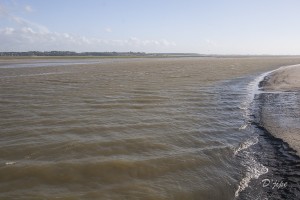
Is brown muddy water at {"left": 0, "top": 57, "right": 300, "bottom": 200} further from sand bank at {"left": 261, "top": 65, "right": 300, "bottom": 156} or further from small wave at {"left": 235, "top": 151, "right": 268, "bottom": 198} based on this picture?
sand bank at {"left": 261, "top": 65, "right": 300, "bottom": 156}

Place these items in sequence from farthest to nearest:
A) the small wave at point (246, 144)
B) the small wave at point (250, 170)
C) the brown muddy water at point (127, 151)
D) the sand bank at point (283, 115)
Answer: the sand bank at point (283, 115) → the small wave at point (246, 144) → the small wave at point (250, 170) → the brown muddy water at point (127, 151)

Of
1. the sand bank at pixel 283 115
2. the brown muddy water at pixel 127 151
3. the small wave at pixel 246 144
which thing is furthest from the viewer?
the sand bank at pixel 283 115

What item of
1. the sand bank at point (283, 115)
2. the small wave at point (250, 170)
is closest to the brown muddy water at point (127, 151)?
the small wave at point (250, 170)

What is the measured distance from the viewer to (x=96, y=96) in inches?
647

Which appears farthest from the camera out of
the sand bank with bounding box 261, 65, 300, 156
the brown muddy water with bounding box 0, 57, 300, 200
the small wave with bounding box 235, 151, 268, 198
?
the sand bank with bounding box 261, 65, 300, 156

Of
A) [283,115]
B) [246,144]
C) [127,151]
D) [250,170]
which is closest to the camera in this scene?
[250,170]

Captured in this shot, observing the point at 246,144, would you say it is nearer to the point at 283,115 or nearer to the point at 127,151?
the point at 127,151

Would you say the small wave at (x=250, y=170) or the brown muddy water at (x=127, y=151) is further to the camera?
the small wave at (x=250, y=170)

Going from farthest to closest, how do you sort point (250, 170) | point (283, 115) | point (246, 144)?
point (283, 115)
point (246, 144)
point (250, 170)

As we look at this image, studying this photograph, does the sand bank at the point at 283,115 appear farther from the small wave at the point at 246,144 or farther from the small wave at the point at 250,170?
the small wave at the point at 250,170

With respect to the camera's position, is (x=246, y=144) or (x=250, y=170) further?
(x=246, y=144)

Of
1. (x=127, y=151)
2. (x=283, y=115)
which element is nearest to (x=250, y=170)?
(x=127, y=151)

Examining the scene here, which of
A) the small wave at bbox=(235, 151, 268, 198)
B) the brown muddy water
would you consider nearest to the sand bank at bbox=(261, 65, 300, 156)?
the brown muddy water

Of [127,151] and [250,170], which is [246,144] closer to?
[250,170]
